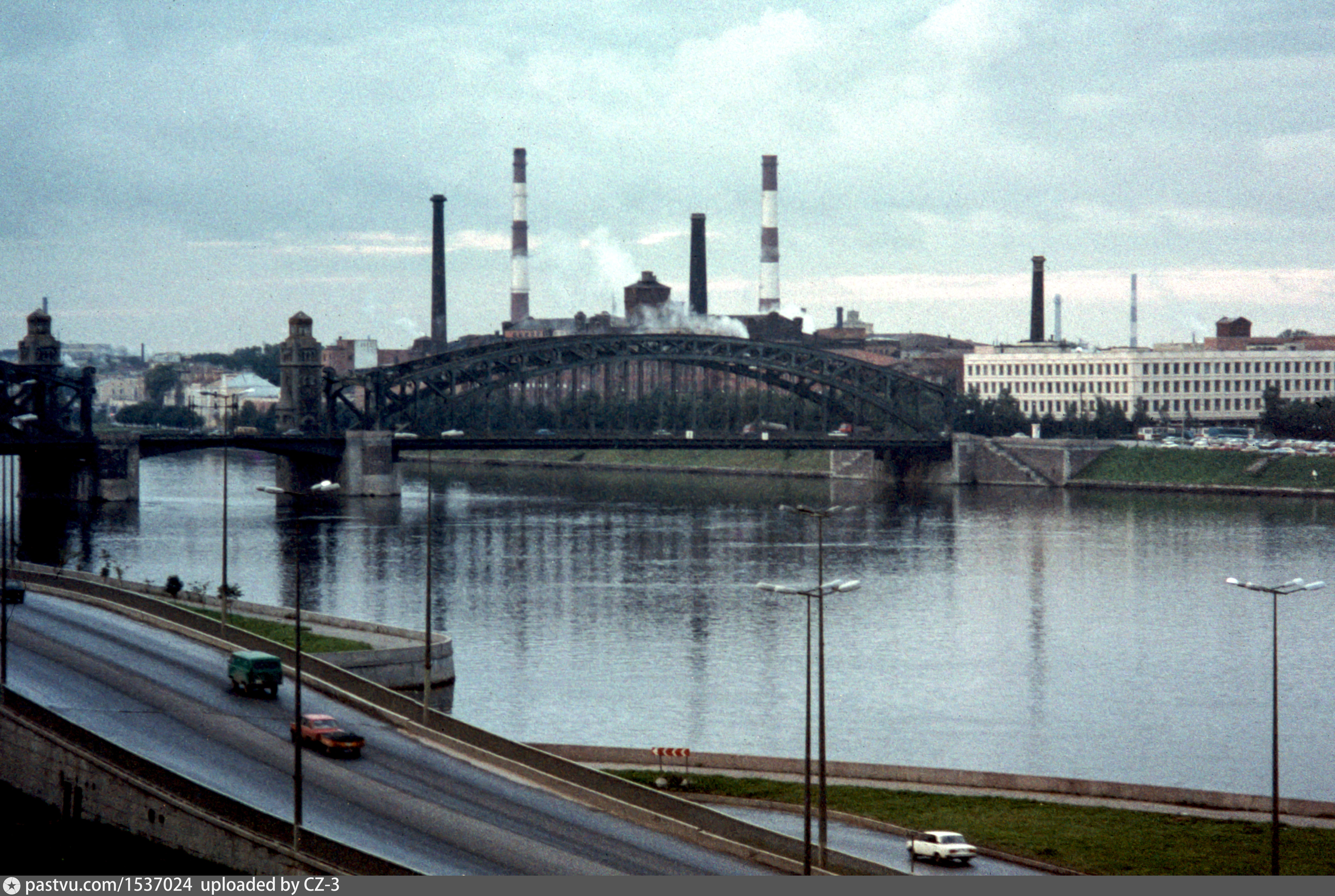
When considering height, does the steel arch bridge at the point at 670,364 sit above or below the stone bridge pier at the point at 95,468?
above

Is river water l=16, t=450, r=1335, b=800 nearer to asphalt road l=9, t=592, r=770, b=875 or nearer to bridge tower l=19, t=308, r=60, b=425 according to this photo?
asphalt road l=9, t=592, r=770, b=875

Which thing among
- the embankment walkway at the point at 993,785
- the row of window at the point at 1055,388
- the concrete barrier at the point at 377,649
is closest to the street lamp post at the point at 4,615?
the concrete barrier at the point at 377,649

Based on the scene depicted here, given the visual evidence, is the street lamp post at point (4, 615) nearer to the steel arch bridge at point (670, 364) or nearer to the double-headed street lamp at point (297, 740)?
the double-headed street lamp at point (297, 740)

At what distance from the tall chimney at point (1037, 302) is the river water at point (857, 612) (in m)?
49.0

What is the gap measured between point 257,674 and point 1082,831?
1693cm

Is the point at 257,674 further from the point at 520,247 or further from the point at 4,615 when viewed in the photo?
the point at 520,247

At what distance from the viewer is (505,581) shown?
71.4 m

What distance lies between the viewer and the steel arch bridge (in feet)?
Result: 440

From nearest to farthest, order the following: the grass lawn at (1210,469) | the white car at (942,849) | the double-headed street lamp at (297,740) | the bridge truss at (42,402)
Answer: the double-headed street lamp at (297,740)
the white car at (942,849)
the bridge truss at (42,402)
the grass lawn at (1210,469)

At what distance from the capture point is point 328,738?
32094 mm

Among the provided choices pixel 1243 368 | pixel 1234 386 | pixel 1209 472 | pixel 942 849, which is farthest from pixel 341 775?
pixel 1243 368

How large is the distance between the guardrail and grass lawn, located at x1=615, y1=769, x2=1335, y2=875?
276 centimetres

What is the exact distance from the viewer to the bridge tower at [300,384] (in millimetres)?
131500

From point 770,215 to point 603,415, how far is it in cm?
3505
